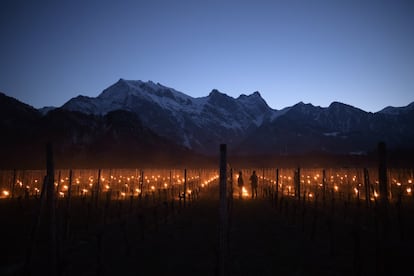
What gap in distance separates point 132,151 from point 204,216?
10932cm

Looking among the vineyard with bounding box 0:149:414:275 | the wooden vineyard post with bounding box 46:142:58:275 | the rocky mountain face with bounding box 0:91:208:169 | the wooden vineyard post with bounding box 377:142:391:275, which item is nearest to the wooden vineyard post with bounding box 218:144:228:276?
the vineyard with bounding box 0:149:414:275

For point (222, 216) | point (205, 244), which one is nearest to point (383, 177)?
point (222, 216)

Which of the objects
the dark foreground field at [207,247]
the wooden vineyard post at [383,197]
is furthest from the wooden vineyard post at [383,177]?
the dark foreground field at [207,247]

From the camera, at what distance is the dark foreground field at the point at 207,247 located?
434 inches

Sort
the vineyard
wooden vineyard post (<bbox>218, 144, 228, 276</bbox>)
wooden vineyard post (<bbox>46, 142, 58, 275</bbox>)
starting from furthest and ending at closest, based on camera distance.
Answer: the vineyard → wooden vineyard post (<bbox>46, 142, 58, 275</bbox>) → wooden vineyard post (<bbox>218, 144, 228, 276</bbox>)

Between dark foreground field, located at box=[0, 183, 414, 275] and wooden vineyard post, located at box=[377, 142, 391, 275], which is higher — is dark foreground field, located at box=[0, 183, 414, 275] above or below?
below

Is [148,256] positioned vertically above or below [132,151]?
below

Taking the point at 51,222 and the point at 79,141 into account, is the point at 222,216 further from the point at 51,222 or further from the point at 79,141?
the point at 79,141

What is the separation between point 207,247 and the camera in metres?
14.3

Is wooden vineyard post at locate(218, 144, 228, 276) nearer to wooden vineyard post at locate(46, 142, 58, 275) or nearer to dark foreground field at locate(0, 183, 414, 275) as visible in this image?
dark foreground field at locate(0, 183, 414, 275)

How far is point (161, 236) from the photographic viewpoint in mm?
16188

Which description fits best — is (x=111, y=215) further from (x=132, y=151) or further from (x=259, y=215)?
(x=132, y=151)

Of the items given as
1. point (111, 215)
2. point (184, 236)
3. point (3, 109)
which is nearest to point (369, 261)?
point (184, 236)

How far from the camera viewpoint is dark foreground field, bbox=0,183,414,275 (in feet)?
36.2
